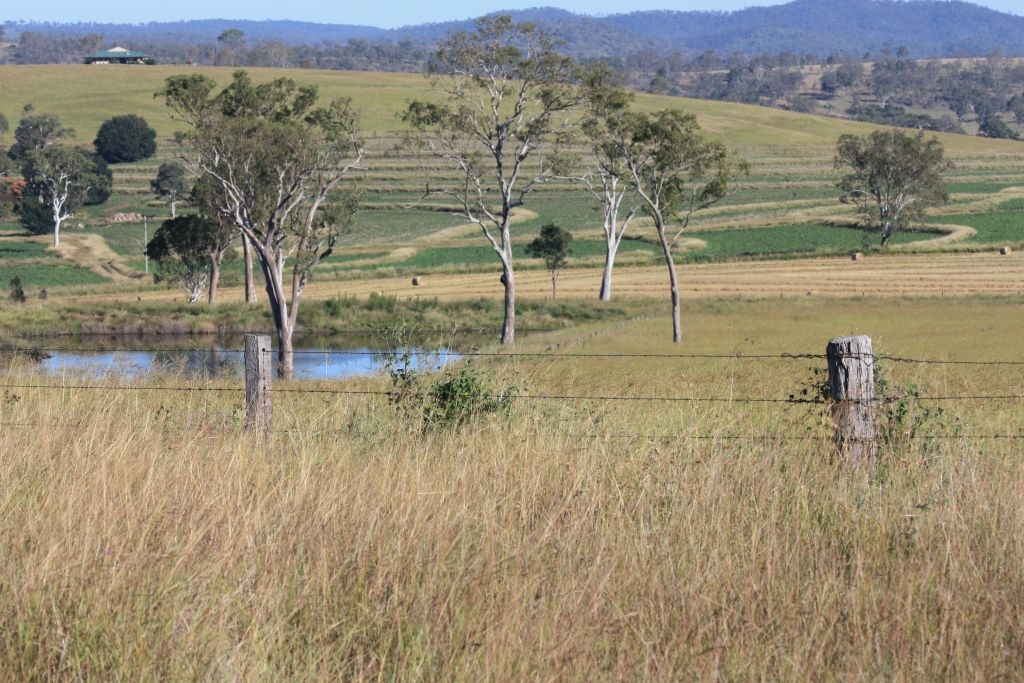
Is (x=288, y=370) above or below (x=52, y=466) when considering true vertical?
below

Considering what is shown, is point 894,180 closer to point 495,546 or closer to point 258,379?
point 258,379

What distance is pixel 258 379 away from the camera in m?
9.95

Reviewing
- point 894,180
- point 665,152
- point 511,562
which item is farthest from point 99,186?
point 511,562

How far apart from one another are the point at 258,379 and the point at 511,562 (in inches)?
176

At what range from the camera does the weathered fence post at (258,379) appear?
9914 millimetres

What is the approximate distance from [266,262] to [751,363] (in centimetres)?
2192

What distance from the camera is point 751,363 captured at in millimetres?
35375

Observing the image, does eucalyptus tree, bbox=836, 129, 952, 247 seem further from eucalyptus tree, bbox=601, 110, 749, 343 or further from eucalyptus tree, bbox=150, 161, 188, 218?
eucalyptus tree, bbox=150, 161, 188, 218

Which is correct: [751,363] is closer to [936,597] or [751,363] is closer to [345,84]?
[936,597]

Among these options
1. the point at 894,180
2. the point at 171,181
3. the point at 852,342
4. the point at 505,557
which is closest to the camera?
the point at 505,557

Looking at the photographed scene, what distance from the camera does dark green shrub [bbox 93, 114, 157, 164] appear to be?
139625 mm

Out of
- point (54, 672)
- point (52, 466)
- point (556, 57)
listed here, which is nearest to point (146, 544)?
point (54, 672)

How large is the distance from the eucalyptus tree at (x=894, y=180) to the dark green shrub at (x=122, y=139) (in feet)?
258

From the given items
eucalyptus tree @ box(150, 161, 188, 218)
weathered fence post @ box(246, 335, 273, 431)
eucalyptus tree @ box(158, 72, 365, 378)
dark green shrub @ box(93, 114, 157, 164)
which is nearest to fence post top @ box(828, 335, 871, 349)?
weathered fence post @ box(246, 335, 273, 431)
